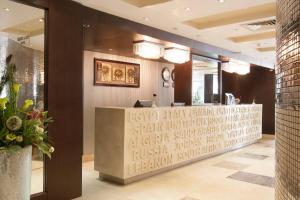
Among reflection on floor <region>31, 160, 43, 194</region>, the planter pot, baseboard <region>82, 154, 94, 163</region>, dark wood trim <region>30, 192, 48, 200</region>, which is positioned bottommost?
baseboard <region>82, 154, 94, 163</region>

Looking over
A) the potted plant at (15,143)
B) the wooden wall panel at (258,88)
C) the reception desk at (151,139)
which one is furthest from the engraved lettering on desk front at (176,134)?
the wooden wall panel at (258,88)

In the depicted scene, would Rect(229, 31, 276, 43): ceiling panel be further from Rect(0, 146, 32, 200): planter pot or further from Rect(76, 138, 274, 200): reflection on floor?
Rect(0, 146, 32, 200): planter pot

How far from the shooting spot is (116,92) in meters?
6.40

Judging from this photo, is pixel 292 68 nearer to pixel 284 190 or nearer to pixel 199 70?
pixel 284 190

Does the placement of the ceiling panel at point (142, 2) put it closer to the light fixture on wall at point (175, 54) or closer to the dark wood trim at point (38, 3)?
the dark wood trim at point (38, 3)

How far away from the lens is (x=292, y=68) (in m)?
1.32

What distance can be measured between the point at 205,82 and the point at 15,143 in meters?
7.01

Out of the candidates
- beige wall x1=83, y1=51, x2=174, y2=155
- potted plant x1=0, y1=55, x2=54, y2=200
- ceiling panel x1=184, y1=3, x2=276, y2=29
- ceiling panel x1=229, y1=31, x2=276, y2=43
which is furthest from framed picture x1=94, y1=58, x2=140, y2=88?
potted plant x1=0, y1=55, x2=54, y2=200

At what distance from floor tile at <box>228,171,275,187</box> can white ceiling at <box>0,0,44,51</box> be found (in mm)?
3643

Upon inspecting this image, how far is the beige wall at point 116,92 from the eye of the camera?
5.84 m

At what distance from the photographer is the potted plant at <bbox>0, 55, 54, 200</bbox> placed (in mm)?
1346

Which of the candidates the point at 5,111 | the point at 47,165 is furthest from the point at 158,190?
the point at 5,111

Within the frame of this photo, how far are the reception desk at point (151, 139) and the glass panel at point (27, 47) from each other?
4.22 ft

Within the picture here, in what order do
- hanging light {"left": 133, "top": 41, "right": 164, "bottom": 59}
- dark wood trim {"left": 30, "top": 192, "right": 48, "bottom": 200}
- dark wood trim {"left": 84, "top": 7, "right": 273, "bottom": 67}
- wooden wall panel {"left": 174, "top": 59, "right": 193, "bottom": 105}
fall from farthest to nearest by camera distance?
1. wooden wall panel {"left": 174, "top": 59, "right": 193, "bottom": 105}
2. hanging light {"left": 133, "top": 41, "right": 164, "bottom": 59}
3. dark wood trim {"left": 84, "top": 7, "right": 273, "bottom": 67}
4. dark wood trim {"left": 30, "top": 192, "right": 48, "bottom": 200}
